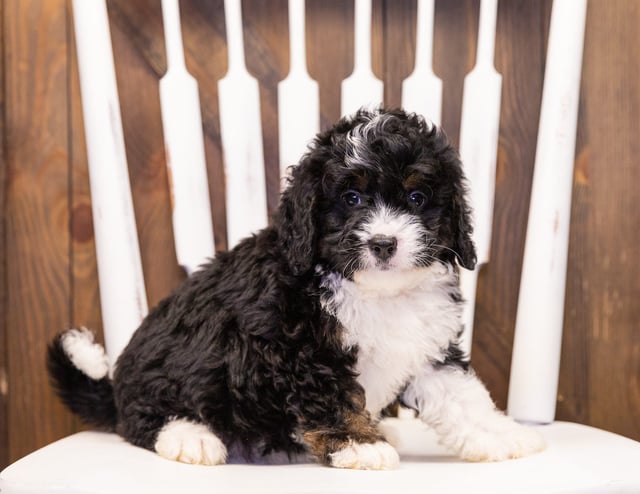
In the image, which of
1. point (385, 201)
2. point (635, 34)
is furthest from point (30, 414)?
point (635, 34)

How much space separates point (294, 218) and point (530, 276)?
0.66 meters

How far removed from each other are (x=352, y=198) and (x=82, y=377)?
2.57ft

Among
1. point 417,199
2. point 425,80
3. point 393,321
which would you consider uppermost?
point 425,80

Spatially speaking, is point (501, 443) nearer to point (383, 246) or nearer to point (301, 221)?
point (383, 246)

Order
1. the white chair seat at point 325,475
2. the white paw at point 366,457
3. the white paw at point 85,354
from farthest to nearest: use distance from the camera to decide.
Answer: the white paw at point 85,354
the white paw at point 366,457
the white chair seat at point 325,475

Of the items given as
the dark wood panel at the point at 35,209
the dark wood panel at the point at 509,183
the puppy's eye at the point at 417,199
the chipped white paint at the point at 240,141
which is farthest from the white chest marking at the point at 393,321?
the dark wood panel at the point at 35,209

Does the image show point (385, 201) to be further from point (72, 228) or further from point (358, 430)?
point (72, 228)

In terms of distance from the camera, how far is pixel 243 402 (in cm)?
146

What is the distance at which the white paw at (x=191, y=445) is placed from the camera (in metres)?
1.38

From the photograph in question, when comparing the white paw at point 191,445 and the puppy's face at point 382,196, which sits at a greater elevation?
the puppy's face at point 382,196

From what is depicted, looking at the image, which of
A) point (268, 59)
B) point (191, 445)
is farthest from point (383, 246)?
point (268, 59)

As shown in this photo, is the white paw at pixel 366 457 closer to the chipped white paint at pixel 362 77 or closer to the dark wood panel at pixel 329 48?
the chipped white paint at pixel 362 77

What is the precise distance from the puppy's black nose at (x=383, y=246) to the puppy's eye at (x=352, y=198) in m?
0.10

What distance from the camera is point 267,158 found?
6.95 ft
